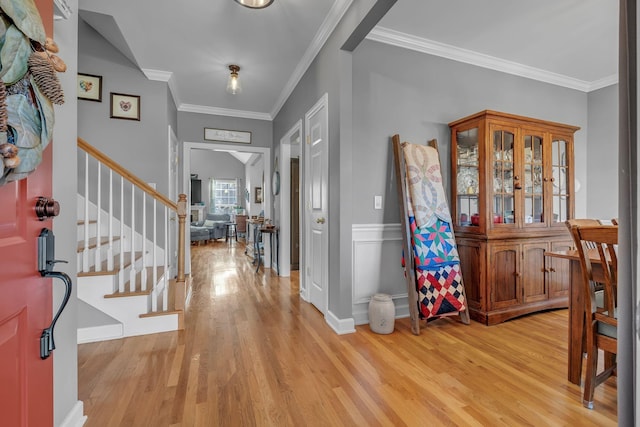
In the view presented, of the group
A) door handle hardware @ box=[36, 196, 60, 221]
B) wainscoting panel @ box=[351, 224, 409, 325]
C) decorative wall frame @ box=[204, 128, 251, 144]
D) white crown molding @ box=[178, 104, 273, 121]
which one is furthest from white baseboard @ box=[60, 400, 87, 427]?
white crown molding @ box=[178, 104, 273, 121]

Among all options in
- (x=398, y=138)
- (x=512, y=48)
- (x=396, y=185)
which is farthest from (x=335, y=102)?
(x=512, y=48)

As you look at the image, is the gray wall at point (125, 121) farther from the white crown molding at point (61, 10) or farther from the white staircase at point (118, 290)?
the white crown molding at point (61, 10)

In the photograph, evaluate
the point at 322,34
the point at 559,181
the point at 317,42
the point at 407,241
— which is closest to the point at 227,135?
the point at 317,42

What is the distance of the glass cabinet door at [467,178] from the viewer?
285 cm

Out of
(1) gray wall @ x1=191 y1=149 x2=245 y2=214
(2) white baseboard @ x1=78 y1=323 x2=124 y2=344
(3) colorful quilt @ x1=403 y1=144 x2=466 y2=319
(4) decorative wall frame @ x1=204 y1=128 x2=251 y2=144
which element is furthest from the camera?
(1) gray wall @ x1=191 y1=149 x2=245 y2=214

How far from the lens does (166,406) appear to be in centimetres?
156

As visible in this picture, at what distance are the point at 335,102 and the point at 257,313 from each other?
219cm

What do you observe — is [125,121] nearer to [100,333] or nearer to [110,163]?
[110,163]

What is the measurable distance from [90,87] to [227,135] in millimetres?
1854

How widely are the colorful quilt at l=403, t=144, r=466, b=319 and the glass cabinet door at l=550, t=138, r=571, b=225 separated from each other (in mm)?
1282

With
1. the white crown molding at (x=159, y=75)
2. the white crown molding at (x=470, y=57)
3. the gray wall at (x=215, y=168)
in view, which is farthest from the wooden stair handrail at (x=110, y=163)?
the gray wall at (x=215, y=168)

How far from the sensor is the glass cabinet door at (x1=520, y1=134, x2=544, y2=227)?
2.90m

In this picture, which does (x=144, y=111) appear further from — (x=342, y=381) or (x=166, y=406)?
(x=342, y=381)

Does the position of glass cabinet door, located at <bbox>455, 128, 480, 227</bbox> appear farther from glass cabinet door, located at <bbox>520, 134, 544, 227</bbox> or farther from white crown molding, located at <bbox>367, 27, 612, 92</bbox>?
white crown molding, located at <bbox>367, 27, 612, 92</bbox>
